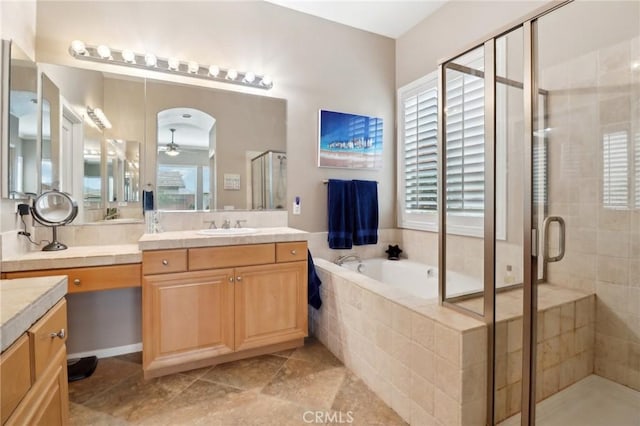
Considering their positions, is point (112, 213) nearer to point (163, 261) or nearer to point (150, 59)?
point (163, 261)

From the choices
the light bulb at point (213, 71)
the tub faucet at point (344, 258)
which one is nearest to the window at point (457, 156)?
the tub faucet at point (344, 258)

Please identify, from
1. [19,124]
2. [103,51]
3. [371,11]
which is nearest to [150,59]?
[103,51]

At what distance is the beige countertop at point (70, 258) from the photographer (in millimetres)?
1673

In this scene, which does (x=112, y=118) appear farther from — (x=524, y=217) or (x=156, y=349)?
(x=524, y=217)

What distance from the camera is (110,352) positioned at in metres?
2.28

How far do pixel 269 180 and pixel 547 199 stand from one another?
2.00 metres

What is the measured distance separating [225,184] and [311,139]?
2.99ft

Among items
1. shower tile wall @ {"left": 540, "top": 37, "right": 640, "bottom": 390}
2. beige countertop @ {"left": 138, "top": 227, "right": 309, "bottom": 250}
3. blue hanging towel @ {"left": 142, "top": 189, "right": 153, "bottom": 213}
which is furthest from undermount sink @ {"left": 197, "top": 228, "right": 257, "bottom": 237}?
shower tile wall @ {"left": 540, "top": 37, "right": 640, "bottom": 390}

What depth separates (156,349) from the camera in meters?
1.90

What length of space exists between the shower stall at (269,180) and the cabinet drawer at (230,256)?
2.09ft

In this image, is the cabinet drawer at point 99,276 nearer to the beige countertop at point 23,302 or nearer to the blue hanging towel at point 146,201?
the blue hanging towel at point 146,201

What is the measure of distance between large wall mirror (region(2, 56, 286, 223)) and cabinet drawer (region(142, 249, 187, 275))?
0.62 metres

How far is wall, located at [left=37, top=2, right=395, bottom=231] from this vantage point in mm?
2219

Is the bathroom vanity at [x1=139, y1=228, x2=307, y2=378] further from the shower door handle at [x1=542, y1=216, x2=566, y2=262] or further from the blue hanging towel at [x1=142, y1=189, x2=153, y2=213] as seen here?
the shower door handle at [x1=542, y1=216, x2=566, y2=262]
